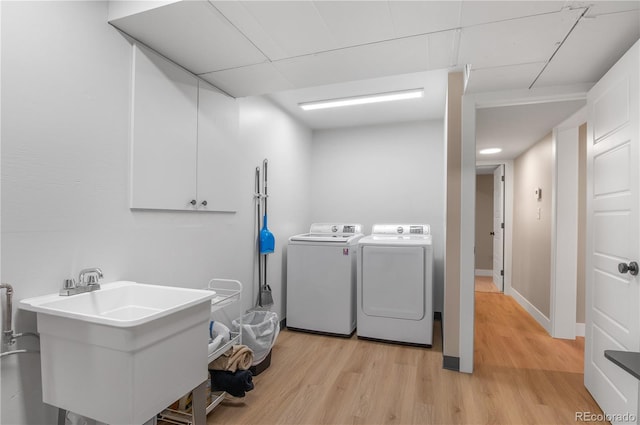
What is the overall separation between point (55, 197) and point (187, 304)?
0.76 m

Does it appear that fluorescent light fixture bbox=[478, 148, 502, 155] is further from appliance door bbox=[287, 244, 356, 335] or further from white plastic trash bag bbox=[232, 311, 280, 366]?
white plastic trash bag bbox=[232, 311, 280, 366]

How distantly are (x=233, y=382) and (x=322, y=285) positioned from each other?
1.46 metres

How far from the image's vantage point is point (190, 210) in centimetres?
203

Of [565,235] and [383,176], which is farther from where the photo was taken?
[383,176]

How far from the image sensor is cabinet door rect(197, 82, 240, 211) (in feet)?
7.04

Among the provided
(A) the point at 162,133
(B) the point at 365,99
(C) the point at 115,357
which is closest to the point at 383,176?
(B) the point at 365,99

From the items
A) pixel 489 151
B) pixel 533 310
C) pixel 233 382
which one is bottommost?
pixel 533 310

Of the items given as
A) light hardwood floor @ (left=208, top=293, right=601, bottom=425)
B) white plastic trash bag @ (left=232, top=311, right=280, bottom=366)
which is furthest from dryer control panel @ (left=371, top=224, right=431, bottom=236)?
white plastic trash bag @ (left=232, top=311, right=280, bottom=366)

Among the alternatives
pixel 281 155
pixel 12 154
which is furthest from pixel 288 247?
pixel 12 154

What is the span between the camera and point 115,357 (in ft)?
3.47

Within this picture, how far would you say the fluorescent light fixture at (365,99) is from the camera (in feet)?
9.60

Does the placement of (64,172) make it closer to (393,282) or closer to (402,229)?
(393,282)

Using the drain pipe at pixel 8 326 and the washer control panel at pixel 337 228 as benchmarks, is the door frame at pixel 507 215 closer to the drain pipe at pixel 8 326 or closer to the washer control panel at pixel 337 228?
the washer control panel at pixel 337 228

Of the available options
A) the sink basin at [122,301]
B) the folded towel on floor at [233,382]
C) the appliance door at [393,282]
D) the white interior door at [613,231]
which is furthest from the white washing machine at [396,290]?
the sink basin at [122,301]
